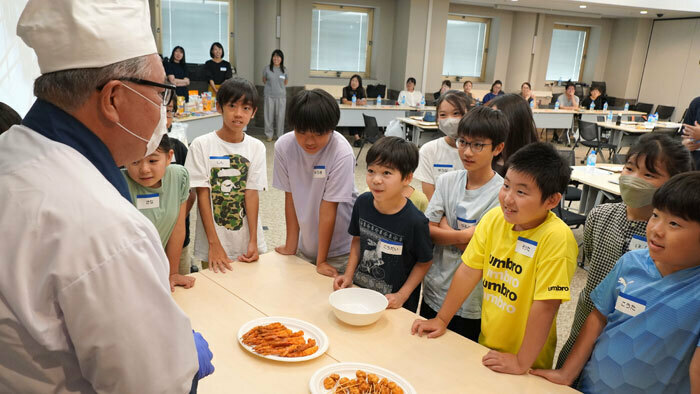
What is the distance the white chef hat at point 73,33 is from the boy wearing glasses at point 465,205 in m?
1.40

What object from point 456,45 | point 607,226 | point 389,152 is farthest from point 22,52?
point 456,45

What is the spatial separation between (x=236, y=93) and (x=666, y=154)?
1.82 m

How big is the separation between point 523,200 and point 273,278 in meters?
1.05

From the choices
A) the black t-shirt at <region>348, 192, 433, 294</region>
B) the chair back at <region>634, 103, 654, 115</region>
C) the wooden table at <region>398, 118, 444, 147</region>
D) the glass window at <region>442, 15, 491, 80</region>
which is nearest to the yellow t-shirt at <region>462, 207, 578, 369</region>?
the black t-shirt at <region>348, 192, 433, 294</region>

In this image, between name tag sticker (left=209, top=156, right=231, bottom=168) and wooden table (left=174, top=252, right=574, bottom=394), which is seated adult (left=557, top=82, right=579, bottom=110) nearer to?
name tag sticker (left=209, top=156, right=231, bottom=168)

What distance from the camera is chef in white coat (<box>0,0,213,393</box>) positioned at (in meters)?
0.66

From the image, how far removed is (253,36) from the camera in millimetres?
9828

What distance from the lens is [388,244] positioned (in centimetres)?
181

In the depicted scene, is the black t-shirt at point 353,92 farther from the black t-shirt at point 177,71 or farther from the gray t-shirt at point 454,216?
the gray t-shirt at point 454,216

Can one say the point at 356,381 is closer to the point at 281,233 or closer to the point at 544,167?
the point at 544,167

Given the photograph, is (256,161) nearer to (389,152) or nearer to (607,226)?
(389,152)

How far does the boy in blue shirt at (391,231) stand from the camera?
179cm

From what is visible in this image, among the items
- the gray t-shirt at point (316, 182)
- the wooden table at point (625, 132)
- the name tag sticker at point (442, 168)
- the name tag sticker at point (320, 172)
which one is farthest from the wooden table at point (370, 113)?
the name tag sticker at point (320, 172)

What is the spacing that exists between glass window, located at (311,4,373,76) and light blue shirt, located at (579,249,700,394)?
988 cm
